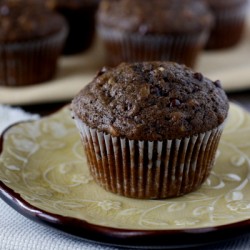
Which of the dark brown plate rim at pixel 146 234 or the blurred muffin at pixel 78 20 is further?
the blurred muffin at pixel 78 20

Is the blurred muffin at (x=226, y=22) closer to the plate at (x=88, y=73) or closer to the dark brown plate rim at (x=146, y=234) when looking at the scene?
the plate at (x=88, y=73)

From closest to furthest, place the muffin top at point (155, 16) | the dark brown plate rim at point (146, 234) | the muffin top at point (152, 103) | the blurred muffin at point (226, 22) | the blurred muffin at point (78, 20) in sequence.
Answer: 1. the dark brown plate rim at point (146, 234)
2. the muffin top at point (152, 103)
3. the muffin top at point (155, 16)
4. the blurred muffin at point (78, 20)
5. the blurred muffin at point (226, 22)

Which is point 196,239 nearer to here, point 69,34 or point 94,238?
point 94,238

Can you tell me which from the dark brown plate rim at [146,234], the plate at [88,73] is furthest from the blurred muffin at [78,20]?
the dark brown plate rim at [146,234]

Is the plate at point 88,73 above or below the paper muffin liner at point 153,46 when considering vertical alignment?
below

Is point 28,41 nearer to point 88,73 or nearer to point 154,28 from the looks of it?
point 88,73

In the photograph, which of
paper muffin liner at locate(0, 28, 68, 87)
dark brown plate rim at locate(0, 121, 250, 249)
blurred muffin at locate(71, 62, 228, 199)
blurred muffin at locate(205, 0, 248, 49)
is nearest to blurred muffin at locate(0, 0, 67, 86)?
paper muffin liner at locate(0, 28, 68, 87)

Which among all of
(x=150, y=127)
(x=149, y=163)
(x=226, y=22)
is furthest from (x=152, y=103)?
(x=226, y=22)
